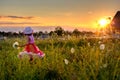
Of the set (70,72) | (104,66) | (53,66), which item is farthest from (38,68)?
(104,66)

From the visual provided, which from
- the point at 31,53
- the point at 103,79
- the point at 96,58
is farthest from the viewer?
the point at 31,53

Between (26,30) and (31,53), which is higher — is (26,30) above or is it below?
above

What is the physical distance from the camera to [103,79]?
6.22 m

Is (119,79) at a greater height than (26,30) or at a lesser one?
lesser

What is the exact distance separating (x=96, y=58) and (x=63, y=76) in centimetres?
85

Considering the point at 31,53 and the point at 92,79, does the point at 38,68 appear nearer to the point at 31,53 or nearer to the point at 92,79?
the point at 31,53

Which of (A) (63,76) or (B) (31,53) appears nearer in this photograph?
(A) (63,76)

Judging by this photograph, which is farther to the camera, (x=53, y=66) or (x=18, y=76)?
(x=53, y=66)

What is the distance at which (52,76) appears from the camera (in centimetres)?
696

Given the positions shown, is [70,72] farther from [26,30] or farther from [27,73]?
[26,30]

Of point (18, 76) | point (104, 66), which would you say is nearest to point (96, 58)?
point (104, 66)

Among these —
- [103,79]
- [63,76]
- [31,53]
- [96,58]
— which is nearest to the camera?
[103,79]

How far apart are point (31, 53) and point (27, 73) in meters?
1.31

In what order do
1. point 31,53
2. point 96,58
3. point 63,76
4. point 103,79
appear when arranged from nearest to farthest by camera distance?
point 103,79, point 63,76, point 96,58, point 31,53
